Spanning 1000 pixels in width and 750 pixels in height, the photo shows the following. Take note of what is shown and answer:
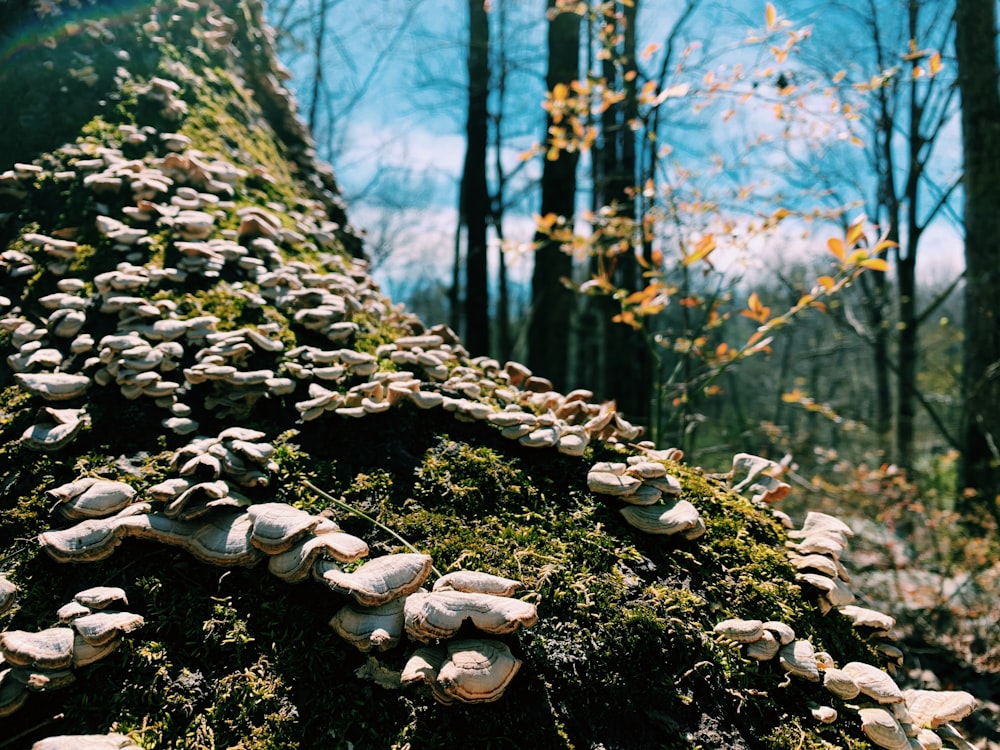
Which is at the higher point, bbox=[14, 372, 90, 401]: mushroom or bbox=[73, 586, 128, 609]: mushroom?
bbox=[14, 372, 90, 401]: mushroom

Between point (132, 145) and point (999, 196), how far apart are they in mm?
8616

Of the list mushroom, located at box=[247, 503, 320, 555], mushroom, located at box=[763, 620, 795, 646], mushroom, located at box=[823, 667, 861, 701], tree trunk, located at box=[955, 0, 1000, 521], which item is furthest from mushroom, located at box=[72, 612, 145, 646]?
tree trunk, located at box=[955, 0, 1000, 521]

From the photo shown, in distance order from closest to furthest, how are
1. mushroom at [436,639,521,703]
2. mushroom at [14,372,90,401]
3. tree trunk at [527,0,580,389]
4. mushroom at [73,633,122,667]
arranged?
1. mushroom at [436,639,521,703]
2. mushroom at [73,633,122,667]
3. mushroom at [14,372,90,401]
4. tree trunk at [527,0,580,389]

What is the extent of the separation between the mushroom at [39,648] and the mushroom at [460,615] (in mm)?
900

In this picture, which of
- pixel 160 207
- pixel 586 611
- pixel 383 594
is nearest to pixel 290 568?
pixel 383 594

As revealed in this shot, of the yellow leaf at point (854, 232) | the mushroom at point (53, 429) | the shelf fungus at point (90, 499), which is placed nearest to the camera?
the shelf fungus at point (90, 499)

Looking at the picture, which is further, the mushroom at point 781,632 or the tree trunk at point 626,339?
the tree trunk at point 626,339

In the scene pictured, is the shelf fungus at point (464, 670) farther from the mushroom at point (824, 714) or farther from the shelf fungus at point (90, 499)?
the shelf fungus at point (90, 499)

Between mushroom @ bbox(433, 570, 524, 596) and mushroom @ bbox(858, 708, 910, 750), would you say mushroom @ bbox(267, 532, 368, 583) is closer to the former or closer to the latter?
mushroom @ bbox(433, 570, 524, 596)

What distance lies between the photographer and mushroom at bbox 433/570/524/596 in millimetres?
1715

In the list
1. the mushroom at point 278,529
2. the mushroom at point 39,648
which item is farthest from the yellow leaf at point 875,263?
the mushroom at point 39,648

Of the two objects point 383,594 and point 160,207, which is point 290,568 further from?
point 160,207

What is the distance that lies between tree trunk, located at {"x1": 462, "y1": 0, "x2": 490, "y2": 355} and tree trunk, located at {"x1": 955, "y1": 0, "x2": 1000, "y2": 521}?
659cm

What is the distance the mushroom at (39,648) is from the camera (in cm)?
152
